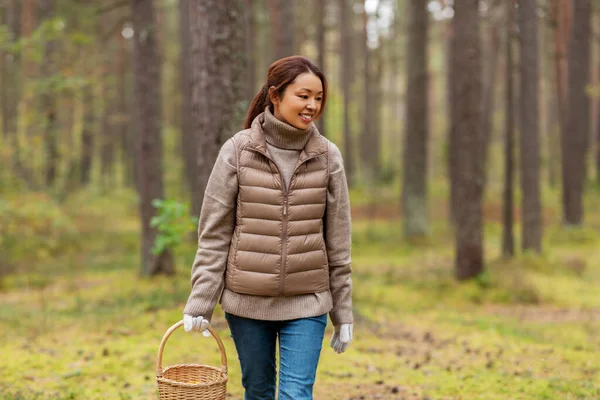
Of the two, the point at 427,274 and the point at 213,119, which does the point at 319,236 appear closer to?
the point at 213,119

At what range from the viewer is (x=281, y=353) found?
359 cm

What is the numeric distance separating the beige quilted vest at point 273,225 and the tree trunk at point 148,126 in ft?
25.8

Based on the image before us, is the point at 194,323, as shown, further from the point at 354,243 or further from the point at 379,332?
the point at 354,243

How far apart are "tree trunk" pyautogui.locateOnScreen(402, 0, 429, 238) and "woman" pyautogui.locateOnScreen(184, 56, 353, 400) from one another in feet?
46.7

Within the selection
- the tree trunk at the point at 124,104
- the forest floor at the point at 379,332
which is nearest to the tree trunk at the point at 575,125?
the forest floor at the point at 379,332

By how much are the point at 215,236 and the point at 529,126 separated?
1161 cm

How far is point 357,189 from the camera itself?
30.5 meters

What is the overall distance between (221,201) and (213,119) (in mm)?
3335

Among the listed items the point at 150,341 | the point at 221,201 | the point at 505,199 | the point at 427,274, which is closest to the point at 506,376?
the point at 150,341

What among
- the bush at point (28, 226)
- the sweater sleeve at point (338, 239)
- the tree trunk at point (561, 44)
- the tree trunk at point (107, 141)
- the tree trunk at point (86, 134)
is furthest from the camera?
the tree trunk at point (107, 141)

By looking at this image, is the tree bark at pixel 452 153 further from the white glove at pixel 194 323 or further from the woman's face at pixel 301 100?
the white glove at pixel 194 323

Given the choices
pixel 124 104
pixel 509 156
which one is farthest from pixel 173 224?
pixel 124 104

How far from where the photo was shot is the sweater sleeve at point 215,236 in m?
3.56

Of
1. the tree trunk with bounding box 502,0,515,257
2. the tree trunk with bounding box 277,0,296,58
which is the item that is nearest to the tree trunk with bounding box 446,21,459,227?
the tree trunk with bounding box 502,0,515,257
